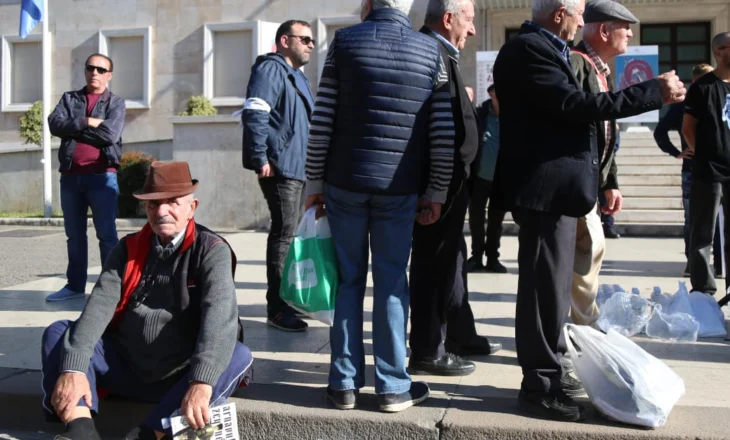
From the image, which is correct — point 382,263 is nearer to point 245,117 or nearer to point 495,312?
point 245,117

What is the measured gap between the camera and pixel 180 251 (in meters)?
3.75

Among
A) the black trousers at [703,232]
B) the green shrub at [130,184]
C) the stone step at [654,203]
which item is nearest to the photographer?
the black trousers at [703,232]

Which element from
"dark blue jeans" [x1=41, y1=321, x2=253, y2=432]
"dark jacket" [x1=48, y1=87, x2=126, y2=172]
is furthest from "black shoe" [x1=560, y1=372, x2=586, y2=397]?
"dark jacket" [x1=48, y1=87, x2=126, y2=172]

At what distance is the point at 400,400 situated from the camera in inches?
147

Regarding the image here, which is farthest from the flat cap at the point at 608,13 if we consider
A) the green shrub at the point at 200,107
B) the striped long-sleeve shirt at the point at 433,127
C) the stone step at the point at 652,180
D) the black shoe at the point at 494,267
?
the green shrub at the point at 200,107

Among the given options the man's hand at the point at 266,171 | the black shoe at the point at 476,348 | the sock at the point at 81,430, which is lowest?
the sock at the point at 81,430

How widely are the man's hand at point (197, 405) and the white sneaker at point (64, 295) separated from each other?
3.51 m

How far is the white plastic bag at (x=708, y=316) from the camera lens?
523 centimetres

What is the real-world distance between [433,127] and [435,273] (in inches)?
30.3

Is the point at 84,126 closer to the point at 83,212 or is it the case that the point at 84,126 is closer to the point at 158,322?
the point at 83,212

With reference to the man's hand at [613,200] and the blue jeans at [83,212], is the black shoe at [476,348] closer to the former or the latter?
the man's hand at [613,200]

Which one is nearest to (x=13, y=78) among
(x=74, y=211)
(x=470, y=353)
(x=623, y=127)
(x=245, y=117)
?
(x=623, y=127)

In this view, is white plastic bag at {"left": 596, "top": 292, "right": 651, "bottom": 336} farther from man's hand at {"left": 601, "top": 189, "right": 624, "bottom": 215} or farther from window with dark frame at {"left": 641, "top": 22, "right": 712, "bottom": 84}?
window with dark frame at {"left": 641, "top": 22, "right": 712, "bottom": 84}

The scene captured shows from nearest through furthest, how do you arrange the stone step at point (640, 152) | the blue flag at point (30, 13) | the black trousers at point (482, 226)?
the black trousers at point (482, 226), the blue flag at point (30, 13), the stone step at point (640, 152)
